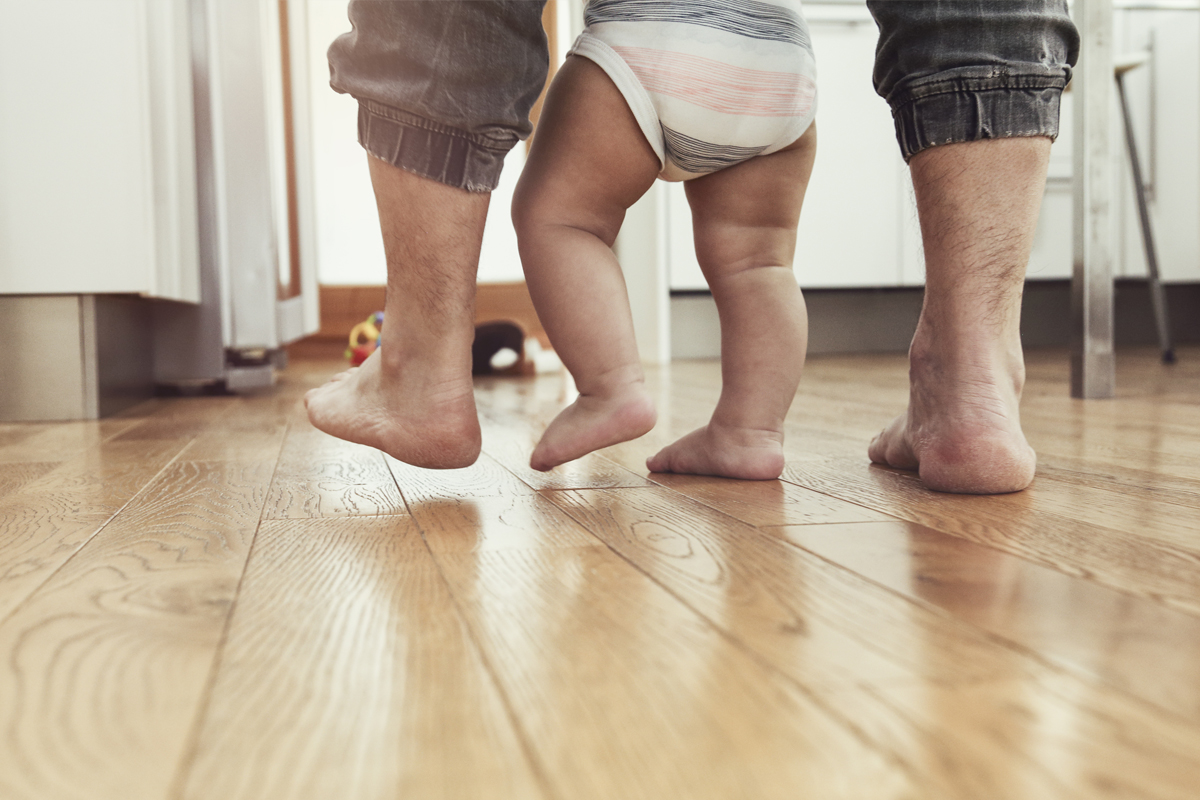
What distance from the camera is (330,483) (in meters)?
0.88

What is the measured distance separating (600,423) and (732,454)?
128 mm

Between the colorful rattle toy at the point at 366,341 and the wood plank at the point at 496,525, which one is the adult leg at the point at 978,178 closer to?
the wood plank at the point at 496,525

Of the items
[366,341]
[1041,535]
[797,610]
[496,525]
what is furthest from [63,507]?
[366,341]

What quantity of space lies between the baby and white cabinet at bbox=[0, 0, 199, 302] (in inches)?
35.6

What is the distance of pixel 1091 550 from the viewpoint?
22.8 inches

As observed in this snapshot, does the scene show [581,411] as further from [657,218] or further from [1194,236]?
[1194,236]

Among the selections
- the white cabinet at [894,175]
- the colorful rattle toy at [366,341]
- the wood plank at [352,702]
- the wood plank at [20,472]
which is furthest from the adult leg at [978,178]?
the white cabinet at [894,175]

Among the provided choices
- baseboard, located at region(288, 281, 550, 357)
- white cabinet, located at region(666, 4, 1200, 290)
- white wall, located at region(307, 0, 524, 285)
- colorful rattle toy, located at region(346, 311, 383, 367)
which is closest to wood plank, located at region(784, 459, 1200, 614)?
colorful rattle toy, located at region(346, 311, 383, 367)

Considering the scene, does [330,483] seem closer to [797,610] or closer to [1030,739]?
[797,610]

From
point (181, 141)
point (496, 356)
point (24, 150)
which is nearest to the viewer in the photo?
point (24, 150)

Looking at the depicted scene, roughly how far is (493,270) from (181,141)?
6.79ft

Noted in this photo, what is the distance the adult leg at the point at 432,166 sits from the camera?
27.4 inches

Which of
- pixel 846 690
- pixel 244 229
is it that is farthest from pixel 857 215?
pixel 846 690

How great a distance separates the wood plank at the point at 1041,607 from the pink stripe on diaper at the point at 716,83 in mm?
339
